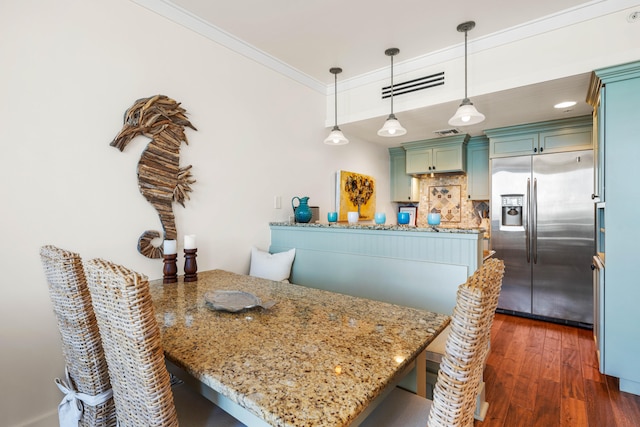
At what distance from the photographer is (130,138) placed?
1951 mm

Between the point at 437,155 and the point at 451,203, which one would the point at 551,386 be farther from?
the point at 437,155

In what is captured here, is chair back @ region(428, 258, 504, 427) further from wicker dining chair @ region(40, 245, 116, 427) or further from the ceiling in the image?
the ceiling

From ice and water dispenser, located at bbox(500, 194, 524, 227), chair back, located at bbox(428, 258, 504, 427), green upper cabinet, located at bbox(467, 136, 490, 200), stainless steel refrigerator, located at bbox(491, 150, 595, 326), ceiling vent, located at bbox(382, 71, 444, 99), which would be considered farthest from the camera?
green upper cabinet, located at bbox(467, 136, 490, 200)

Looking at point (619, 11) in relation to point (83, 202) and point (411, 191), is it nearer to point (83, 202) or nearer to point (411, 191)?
point (411, 191)

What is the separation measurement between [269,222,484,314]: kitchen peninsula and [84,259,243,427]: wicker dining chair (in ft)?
5.51

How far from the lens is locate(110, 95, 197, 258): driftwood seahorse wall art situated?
1.97 metres

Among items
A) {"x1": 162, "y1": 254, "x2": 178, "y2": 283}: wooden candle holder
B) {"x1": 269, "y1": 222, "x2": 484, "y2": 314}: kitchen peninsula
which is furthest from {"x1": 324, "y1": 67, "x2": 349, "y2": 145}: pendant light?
{"x1": 162, "y1": 254, "x2": 178, "y2": 283}: wooden candle holder

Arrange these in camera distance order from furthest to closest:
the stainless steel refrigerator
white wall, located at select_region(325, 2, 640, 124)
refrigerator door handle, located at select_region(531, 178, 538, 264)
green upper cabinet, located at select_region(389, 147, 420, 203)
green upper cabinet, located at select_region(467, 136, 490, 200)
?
green upper cabinet, located at select_region(389, 147, 420, 203), green upper cabinet, located at select_region(467, 136, 490, 200), refrigerator door handle, located at select_region(531, 178, 538, 264), the stainless steel refrigerator, white wall, located at select_region(325, 2, 640, 124)

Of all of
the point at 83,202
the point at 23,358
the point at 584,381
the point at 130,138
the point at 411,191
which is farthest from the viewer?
the point at 411,191

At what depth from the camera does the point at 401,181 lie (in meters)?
4.89

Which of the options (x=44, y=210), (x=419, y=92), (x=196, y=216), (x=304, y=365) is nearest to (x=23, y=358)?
(x=44, y=210)

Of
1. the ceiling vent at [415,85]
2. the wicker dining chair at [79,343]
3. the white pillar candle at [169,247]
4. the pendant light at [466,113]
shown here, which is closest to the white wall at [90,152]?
the white pillar candle at [169,247]

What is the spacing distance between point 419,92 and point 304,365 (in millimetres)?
2804

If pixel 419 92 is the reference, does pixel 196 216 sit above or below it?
below
